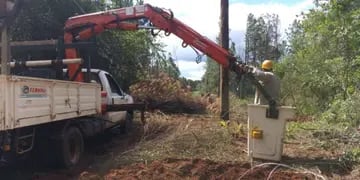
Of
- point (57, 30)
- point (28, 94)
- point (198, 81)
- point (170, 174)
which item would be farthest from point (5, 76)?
point (198, 81)

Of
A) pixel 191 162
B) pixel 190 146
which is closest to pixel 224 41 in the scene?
pixel 190 146

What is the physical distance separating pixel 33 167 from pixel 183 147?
307cm

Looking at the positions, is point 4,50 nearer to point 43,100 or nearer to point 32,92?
point 32,92

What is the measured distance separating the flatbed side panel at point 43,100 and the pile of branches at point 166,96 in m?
8.73

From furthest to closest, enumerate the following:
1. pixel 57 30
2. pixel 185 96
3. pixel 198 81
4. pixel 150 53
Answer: pixel 198 81, pixel 150 53, pixel 185 96, pixel 57 30

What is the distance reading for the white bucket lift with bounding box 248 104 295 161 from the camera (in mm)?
8875

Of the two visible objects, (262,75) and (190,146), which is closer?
(262,75)

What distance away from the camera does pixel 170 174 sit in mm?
7730

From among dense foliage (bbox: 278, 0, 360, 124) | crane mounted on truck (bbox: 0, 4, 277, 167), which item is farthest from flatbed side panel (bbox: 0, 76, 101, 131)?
dense foliage (bbox: 278, 0, 360, 124)

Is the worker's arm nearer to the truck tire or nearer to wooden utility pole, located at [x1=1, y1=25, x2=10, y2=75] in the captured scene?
the truck tire

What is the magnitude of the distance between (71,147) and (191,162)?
7.68 ft

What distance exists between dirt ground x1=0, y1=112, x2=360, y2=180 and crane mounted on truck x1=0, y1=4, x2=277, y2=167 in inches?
23.8

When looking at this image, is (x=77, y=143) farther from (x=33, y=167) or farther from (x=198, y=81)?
(x=198, y=81)

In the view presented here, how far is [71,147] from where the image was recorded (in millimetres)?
9094
